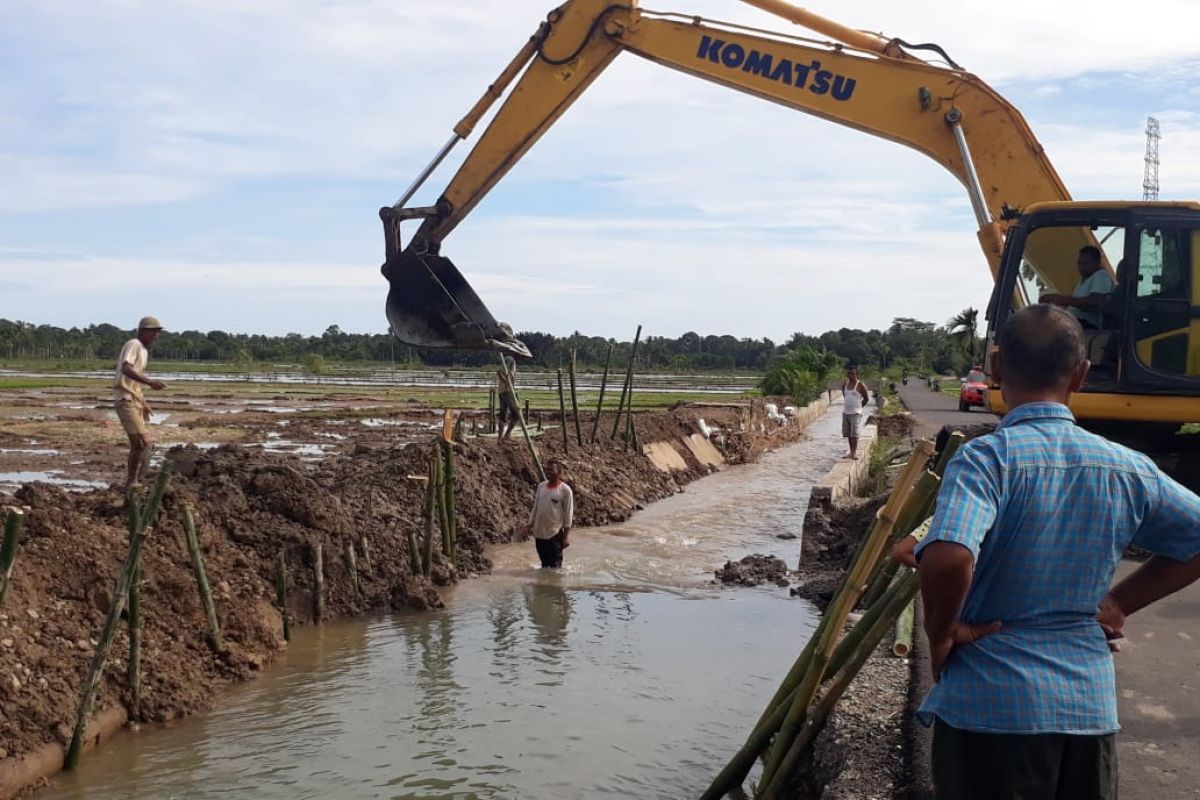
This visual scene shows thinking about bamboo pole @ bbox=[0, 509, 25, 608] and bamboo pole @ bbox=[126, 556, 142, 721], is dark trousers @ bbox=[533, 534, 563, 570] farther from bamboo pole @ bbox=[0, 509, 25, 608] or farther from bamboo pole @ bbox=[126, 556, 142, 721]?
bamboo pole @ bbox=[0, 509, 25, 608]

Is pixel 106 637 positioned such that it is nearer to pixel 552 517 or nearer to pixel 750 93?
pixel 552 517

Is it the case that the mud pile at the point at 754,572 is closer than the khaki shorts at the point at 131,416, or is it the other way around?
the khaki shorts at the point at 131,416

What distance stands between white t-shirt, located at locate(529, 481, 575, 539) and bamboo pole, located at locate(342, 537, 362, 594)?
228 centimetres

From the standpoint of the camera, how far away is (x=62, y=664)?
6.92 metres

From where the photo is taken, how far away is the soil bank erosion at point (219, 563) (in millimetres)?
6906

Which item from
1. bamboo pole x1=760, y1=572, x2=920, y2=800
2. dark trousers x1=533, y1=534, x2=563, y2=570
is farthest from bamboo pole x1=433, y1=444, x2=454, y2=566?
bamboo pole x1=760, y1=572, x2=920, y2=800

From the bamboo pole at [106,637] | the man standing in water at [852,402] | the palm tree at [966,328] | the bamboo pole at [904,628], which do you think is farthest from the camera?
Answer: the palm tree at [966,328]

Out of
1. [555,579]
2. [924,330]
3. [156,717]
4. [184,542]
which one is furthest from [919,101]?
[924,330]

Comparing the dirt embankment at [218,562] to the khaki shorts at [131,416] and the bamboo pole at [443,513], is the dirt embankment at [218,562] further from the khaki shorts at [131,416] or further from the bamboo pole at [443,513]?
the khaki shorts at [131,416]

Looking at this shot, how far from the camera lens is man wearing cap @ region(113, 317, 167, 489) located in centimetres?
987

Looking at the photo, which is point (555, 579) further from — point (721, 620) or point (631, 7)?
point (631, 7)

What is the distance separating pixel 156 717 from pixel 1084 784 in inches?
248

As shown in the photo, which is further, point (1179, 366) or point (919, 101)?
point (919, 101)

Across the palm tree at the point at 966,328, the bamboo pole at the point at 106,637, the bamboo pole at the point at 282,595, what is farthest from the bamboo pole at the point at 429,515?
the palm tree at the point at 966,328
